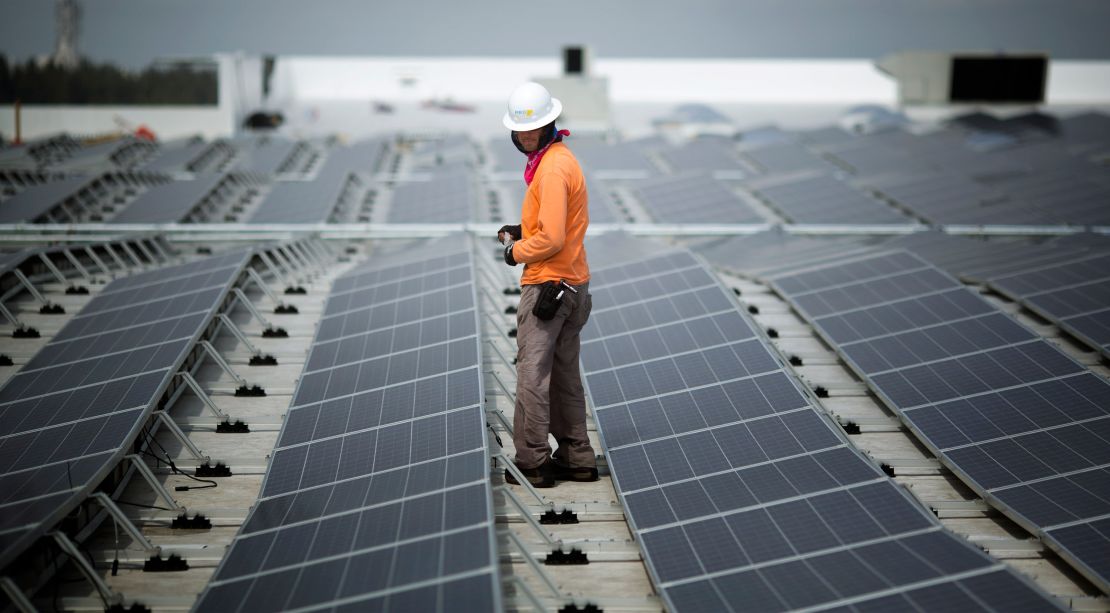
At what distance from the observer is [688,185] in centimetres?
1852

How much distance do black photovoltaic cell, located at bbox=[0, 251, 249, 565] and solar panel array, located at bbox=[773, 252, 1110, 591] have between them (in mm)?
5381

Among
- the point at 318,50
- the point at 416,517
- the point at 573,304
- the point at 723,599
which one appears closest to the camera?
the point at 723,599

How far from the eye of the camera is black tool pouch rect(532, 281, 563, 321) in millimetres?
6176

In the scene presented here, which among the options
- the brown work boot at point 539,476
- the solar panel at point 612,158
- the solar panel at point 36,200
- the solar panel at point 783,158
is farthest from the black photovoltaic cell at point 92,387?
the solar panel at point 783,158

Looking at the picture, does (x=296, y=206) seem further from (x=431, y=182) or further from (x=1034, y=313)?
(x=1034, y=313)

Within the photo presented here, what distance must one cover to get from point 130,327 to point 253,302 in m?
2.06

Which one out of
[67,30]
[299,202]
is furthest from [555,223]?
[67,30]

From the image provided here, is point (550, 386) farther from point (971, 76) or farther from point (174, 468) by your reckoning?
point (971, 76)

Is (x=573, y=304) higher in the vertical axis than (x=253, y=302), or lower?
higher

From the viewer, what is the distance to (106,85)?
4269cm

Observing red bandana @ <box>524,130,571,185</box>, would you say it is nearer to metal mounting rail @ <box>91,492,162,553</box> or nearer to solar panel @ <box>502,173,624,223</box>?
metal mounting rail @ <box>91,492,162,553</box>

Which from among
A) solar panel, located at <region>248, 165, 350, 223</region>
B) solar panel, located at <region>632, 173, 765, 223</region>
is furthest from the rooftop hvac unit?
solar panel, located at <region>248, 165, 350, 223</region>

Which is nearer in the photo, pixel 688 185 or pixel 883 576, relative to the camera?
pixel 883 576

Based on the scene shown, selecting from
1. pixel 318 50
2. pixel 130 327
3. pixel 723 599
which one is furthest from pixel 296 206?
pixel 318 50
